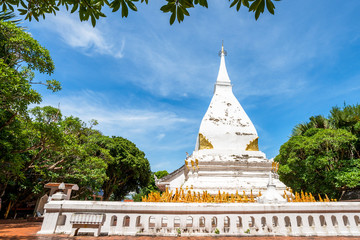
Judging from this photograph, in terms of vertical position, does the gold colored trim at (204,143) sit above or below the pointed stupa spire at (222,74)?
below

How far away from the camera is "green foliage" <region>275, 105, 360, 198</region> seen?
1781 centimetres

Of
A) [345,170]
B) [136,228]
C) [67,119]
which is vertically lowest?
[136,228]

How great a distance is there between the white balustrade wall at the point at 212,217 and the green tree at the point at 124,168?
667 inches

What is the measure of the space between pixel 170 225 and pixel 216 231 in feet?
5.07

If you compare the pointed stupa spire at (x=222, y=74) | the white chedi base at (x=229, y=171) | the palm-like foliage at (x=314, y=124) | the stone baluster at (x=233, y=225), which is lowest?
the stone baluster at (x=233, y=225)

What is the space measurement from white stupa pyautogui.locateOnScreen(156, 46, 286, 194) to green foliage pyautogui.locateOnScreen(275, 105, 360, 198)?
23.8 feet

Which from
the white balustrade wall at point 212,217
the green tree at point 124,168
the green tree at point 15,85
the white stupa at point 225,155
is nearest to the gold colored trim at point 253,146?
the white stupa at point 225,155

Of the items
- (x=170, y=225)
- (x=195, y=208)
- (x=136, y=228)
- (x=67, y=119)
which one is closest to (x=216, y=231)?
(x=195, y=208)

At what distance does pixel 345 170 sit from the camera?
17.7 meters

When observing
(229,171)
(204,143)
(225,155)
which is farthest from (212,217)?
(204,143)

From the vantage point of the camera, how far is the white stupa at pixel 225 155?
13195mm

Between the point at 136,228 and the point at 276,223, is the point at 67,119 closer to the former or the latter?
the point at 136,228

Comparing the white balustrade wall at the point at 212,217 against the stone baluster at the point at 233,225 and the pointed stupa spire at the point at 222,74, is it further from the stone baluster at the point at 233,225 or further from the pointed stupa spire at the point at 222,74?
the pointed stupa spire at the point at 222,74

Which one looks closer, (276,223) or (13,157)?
(276,223)
